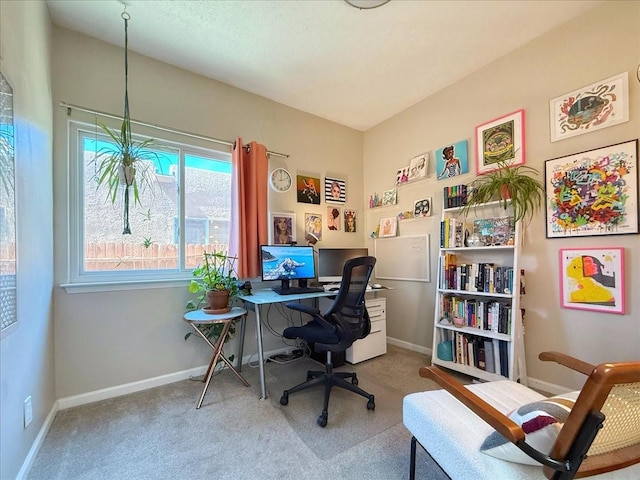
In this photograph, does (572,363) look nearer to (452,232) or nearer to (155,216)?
(452,232)

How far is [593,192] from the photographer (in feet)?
6.10

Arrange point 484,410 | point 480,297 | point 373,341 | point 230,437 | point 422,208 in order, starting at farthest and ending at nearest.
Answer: point 422,208 → point 373,341 → point 480,297 → point 230,437 → point 484,410

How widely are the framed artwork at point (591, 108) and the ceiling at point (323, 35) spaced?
0.57 meters

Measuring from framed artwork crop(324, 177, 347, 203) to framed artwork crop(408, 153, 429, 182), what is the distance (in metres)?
0.84

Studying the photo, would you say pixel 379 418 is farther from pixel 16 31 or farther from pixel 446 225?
pixel 16 31

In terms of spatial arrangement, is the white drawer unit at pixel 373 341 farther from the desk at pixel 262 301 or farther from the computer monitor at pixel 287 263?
the computer monitor at pixel 287 263

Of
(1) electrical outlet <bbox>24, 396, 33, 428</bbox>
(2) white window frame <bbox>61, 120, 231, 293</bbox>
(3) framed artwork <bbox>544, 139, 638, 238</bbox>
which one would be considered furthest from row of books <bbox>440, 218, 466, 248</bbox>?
(1) electrical outlet <bbox>24, 396, 33, 428</bbox>

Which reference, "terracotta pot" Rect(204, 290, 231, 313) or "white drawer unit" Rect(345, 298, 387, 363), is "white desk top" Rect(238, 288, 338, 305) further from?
"white drawer unit" Rect(345, 298, 387, 363)

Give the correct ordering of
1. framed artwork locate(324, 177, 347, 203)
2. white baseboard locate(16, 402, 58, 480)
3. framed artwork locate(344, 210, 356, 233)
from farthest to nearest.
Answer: framed artwork locate(344, 210, 356, 233) < framed artwork locate(324, 177, 347, 203) < white baseboard locate(16, 402, 58, 480)

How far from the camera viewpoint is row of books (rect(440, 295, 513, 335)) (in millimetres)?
2129

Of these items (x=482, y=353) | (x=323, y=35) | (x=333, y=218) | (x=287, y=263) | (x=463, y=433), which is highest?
(x=323, y=35)

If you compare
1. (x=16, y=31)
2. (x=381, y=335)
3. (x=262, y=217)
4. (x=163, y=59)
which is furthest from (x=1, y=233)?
(x=381, y=335)

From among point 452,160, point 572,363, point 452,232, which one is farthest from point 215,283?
point 452,160

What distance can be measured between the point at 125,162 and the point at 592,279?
3373 mm
